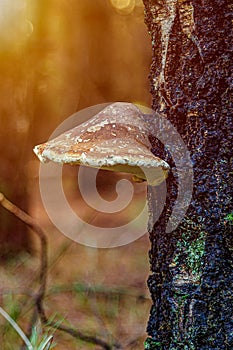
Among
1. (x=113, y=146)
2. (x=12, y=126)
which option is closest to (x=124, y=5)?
(x=12, y=126)

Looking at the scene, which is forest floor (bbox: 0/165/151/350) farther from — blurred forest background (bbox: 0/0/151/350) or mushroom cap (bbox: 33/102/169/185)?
mushroom cap (bbox: 33/102/169/185)

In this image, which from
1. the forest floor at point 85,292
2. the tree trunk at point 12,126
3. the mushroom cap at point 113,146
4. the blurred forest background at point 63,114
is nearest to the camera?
the mushroom cap at point 113,146

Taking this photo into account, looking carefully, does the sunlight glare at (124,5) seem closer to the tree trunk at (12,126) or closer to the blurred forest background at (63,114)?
the blurred forest background at (63,114)

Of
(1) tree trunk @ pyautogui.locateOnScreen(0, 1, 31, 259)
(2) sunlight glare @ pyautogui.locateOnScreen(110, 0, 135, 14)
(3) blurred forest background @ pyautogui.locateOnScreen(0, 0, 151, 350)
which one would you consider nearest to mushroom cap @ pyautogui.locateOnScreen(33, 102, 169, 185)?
(3) blurred forest background @ pyautogui.locateOnScreen(0, 0, 151, 350)

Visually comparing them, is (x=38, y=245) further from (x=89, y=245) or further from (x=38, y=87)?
(x=38, y=87)

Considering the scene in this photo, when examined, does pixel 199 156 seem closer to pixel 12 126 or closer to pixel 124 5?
pixel 12 126

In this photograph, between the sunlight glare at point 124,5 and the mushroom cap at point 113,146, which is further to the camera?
the sunlight glare at point 124,5

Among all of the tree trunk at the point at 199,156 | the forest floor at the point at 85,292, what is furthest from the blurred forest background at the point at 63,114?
the tree trunk at the point at 199,156

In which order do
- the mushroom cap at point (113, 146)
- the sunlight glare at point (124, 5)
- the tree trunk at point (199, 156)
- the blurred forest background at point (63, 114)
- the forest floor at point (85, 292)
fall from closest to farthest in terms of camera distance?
the mushroom cap at point (113, 146)
the tree trunk at point (199, 156)
the forest floor at point (85, 292)
the blurred forest background at point (63, 114)
the sunlight glare at point (124, 5)
